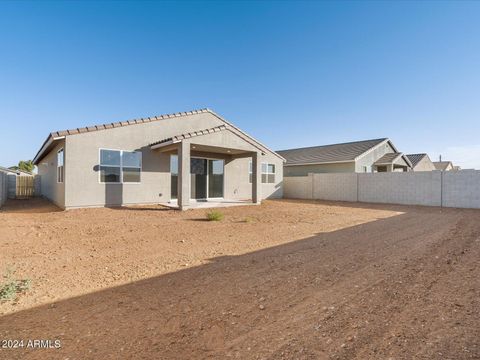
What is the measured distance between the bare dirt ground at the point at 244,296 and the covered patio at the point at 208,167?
5573 millimetres

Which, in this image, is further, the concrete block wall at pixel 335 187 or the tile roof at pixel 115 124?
the concrete block wall at pixel 335 187

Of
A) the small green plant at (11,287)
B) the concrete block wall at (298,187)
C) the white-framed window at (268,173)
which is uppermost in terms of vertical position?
the white-framed window at (268,173)

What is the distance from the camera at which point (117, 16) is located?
465 inches

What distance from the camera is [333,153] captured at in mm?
23844

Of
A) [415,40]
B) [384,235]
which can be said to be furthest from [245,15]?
[384,235]

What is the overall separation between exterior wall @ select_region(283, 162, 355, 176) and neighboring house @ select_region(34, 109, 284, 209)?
10.4 m

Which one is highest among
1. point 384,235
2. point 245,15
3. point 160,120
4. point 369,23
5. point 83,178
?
point 245,15

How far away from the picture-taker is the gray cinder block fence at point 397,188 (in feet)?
45.1

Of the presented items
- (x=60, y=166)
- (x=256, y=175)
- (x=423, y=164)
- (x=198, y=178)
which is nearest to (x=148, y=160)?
(x=198, y=178)

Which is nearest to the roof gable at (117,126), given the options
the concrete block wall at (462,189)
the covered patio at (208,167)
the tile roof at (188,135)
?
the covered patio at (208,167)

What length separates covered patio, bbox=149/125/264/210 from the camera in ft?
38.4

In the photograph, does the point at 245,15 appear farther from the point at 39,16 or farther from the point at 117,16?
the point at 39,16

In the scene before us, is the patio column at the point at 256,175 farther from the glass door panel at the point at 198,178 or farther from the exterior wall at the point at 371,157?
the exterior wall at the point at 371,157

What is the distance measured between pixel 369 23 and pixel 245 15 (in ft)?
19.9
